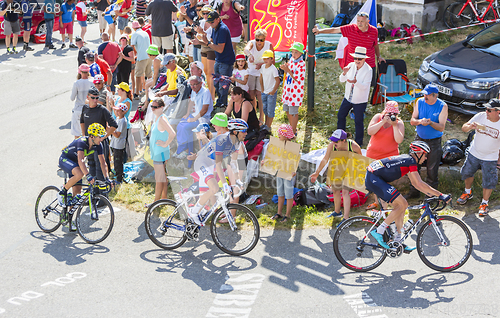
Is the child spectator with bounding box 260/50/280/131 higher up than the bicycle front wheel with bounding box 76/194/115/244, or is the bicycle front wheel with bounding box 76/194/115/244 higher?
the child spectator with bounding box 260/50/280/131

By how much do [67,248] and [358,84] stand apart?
579 cm

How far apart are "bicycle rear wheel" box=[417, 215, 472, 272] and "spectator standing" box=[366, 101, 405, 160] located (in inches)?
64.0

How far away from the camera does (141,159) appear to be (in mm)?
10523

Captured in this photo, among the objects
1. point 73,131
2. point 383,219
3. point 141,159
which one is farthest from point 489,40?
point 73,131

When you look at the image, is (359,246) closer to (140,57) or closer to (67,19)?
(140,57)

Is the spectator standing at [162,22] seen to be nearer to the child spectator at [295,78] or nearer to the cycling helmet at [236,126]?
the child spectator at [295,78]

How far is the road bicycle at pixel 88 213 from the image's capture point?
7629 millimetres

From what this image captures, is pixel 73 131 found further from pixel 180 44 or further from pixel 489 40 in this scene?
pixel 489 40

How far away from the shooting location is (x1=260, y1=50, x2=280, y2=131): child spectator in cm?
990

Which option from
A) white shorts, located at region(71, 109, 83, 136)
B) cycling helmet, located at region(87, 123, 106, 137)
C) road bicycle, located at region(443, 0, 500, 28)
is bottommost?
white shorts, located at region(71, 109, 83, 136)

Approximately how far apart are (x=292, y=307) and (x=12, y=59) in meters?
15.5

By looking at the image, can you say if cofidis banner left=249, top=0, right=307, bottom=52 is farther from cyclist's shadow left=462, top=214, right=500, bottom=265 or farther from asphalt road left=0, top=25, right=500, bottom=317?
cyclist's shadow left=462, top=214, right=500, bottom=265

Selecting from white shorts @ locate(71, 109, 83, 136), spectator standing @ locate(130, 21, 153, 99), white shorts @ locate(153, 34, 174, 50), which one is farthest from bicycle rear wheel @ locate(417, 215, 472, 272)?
white shorts @ locate(153, 34, 174, 50)

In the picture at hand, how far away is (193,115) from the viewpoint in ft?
32.2
